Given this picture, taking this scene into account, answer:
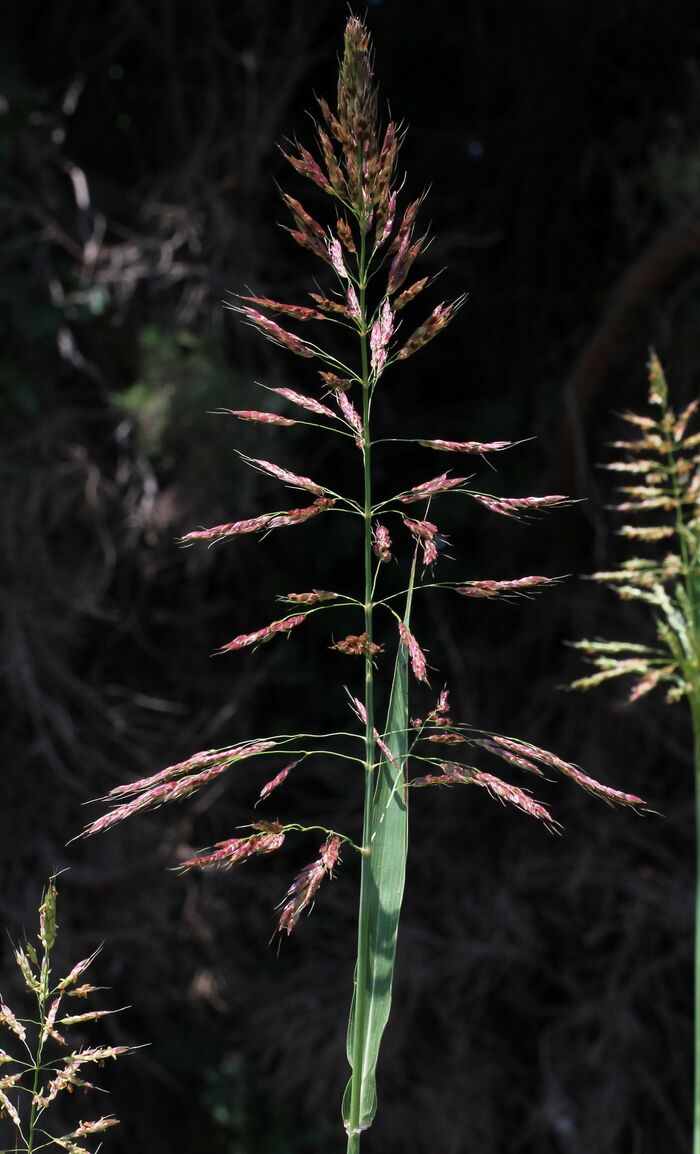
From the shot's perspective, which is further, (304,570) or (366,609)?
(304,570)

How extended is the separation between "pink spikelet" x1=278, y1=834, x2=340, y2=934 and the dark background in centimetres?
211

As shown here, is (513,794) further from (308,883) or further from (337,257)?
(337,257)

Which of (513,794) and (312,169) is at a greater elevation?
(312,169)

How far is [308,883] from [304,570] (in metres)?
2.57

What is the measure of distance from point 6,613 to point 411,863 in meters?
1.23

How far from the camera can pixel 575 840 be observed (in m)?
2.98

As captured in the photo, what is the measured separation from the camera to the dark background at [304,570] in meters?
2.87

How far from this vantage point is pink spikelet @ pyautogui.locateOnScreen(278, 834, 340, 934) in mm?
554

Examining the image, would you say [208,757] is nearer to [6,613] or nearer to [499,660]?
[6,613]

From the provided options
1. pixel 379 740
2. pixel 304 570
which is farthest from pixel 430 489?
pixel 304 570

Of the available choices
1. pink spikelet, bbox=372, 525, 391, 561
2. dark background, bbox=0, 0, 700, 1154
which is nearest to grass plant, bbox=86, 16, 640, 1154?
pink spikelet, bbox=372, 525, 391, 561

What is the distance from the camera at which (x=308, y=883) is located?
569 millimetres

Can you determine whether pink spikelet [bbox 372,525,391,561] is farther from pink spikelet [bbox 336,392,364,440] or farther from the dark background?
the dark background

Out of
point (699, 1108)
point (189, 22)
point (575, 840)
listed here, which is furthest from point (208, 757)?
point (189, 22)
